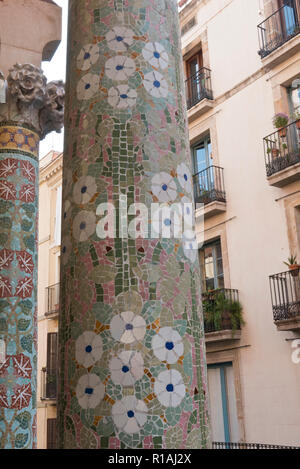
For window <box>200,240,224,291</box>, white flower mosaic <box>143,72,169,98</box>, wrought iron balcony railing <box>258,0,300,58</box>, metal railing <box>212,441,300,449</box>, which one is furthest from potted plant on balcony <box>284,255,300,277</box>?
white flower mosaic <box>143,72,169,98</box>

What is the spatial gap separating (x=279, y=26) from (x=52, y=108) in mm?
11444

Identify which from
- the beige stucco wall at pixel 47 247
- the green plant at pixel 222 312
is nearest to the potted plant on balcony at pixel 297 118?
the green plant at pixel 222 312

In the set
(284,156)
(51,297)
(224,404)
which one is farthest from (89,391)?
(51,297)

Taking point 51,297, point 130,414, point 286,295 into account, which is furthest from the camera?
point 51,297

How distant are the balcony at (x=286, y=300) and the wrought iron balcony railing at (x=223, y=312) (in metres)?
1.23

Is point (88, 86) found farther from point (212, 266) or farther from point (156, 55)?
point (212, 266)

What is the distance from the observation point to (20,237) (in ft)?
16.5

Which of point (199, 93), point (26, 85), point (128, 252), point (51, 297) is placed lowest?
point (128, 252)

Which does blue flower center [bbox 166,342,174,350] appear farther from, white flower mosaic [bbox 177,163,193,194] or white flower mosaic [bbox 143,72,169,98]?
white flower mosaic [bbox 143,72,169,98]

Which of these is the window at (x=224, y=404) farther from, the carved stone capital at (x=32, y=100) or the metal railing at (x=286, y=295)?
the carved stone capital at (x=32, y=100)

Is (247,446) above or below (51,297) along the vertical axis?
below

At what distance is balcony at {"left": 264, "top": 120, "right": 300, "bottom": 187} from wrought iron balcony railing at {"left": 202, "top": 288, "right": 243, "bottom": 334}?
3039 mm

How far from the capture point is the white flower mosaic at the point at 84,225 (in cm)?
162
